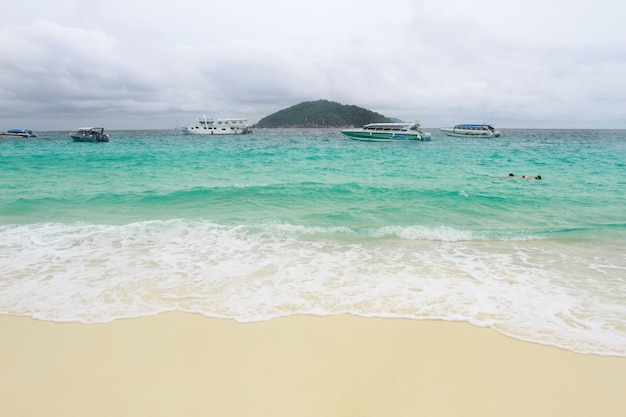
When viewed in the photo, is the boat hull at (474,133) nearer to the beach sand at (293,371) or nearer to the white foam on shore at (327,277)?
the white foam on shore at (327,277)

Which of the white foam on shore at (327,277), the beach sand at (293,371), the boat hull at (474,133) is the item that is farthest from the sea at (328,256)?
the boat hull at (474,133)

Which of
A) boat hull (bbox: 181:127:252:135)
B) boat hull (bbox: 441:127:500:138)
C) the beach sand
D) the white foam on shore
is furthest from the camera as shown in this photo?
boat hull (bbox: 181:127:252:135)

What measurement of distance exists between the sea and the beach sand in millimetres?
386

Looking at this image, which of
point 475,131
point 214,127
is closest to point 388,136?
point 475,131

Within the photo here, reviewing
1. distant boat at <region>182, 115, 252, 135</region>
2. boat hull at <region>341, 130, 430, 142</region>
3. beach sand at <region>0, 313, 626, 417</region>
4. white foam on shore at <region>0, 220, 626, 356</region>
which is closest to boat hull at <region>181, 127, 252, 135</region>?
distant boat at <region>182, 115, 252, 135</region>

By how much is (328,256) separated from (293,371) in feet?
13.6

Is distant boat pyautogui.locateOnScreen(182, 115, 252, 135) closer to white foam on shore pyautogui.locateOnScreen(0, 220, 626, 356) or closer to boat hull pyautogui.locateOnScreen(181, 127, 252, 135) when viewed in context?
boat hull pyautogui.locateOnScreen(181, 127, 252, 135)

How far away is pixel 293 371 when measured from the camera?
4035mm

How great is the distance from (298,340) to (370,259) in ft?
11.8

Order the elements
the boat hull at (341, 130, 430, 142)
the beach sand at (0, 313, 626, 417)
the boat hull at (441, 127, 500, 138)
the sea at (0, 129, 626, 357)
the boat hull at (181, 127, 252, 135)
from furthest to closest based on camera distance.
Answer: the boat hull at (181, 127, 252, 135) → the boat hull at (441, 127, 500, 138) → the boat hull at (341, 130, 430, 142) → the sea at (0, 129, 626, 357) → the beach sand at (0, 313, 626, 417)

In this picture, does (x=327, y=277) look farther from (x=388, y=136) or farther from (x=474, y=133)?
(x=474, y=133)

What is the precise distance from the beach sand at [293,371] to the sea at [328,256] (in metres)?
0.39

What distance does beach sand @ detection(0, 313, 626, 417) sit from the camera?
3.52m

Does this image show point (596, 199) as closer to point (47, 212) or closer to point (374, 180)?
point (374, 180)
